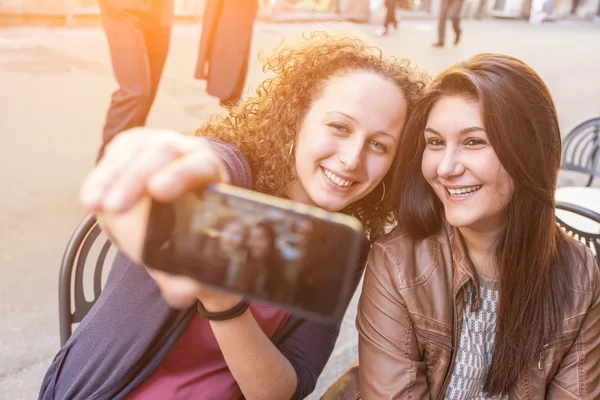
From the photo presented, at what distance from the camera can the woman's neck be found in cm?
184

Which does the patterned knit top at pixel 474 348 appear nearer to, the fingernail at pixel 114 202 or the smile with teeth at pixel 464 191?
the smile with teeth at pixel 464 191

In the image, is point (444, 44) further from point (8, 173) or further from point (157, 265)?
point (157, 265)

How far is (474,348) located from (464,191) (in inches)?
17.8

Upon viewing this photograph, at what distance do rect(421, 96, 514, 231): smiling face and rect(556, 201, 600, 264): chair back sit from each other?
2.05 feet

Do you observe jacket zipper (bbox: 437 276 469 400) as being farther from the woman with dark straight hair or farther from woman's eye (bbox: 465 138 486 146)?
woman's eye (bbox: 465 138 486 146)

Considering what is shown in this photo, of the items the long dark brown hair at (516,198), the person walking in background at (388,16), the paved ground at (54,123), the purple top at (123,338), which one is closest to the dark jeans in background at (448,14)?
the paved ground at (54,123)

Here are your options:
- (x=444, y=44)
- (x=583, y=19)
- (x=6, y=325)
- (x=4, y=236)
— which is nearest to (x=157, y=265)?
(x=6, y=325)

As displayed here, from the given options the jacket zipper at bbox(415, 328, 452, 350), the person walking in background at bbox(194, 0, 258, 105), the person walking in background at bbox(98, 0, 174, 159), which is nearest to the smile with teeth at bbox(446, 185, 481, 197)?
the jacket zipper at bbox(415, 328, 452, 350)

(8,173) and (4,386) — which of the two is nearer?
(4,386)

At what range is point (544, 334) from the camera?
1.75 m

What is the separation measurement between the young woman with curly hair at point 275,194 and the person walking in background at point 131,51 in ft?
7.66

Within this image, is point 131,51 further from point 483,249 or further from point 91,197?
point 91,197

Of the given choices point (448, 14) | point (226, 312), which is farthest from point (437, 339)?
point (448, 14)

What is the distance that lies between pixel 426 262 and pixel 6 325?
7.25 ft
